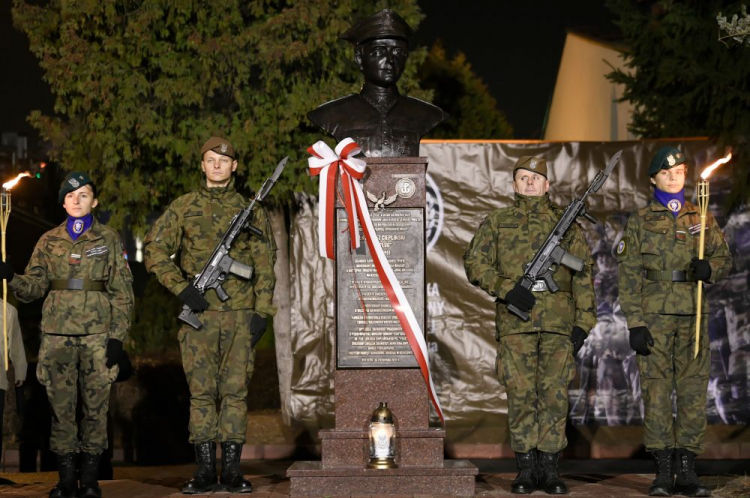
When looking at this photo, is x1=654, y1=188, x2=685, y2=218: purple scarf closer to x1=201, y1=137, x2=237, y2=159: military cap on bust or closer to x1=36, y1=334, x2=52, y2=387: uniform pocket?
x1=201, y1=137, x2=237, y2=159: military cap on bust

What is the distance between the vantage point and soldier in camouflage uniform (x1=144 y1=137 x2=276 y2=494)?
7.43 meters

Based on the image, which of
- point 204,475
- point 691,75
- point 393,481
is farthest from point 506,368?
point 691,75

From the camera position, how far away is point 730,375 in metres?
10.9

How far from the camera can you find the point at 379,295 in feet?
25.3

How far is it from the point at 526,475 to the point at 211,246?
2.61m

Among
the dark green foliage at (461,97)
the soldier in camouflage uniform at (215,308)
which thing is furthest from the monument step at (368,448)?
the dark green foliage at (461,97)

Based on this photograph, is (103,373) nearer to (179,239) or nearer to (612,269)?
(179,239)

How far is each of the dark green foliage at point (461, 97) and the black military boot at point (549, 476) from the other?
17.6 meters

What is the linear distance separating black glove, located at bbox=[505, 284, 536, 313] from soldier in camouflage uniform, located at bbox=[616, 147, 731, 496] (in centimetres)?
72

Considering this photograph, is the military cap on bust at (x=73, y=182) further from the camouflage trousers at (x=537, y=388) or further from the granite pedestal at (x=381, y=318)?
the camouflage trousers at (x=537, y=388)

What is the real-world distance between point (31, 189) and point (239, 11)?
67.0ft

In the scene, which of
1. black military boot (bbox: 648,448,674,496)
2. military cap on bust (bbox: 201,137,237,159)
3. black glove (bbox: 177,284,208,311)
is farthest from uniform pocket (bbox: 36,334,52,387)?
black military boot (bbox: 648,448,674,496)

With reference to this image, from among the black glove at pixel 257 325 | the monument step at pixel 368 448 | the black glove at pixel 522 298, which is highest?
the black glove at pixel 522 298

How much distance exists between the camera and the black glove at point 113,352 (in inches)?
292
